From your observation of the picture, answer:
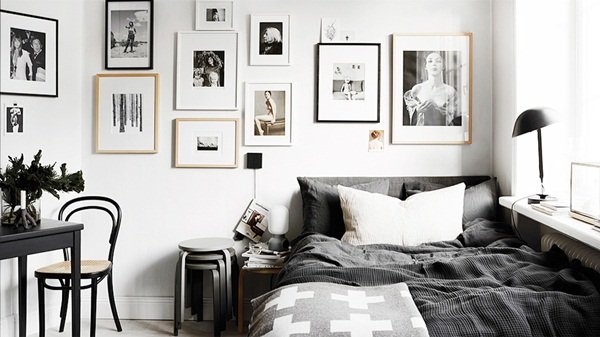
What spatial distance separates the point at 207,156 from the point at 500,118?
199 cm

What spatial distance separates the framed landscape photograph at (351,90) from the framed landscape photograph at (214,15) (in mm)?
732

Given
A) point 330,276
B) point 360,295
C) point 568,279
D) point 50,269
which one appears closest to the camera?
point 360,295

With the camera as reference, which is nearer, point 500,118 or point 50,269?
point 50,269

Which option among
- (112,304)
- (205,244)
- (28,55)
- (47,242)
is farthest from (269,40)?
(112,304)

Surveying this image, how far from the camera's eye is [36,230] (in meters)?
2.91

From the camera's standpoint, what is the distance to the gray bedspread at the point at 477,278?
194 cm

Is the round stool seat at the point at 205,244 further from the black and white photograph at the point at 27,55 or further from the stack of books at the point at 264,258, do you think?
the black and white photograph at the point at 27,55

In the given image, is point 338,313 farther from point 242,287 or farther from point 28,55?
point 28,55

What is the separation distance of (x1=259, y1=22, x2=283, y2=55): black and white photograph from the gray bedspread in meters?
1.37

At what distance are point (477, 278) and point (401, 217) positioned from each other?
104 centimetres

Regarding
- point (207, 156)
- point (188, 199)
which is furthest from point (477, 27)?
point (188, 199)

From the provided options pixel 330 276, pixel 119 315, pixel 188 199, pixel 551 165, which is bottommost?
pixel 119 315

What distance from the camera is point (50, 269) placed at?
3402 millimetres

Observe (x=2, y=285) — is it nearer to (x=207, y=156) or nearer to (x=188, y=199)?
(x=188, y=199)
